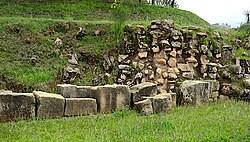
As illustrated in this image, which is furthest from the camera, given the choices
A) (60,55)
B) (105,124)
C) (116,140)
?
(60,55)

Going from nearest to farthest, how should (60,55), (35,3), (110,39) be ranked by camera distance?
(60,55)
(110,39)
(35,3)

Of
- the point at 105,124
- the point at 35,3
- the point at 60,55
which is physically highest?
the point at 35,3

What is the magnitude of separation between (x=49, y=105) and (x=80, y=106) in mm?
1002

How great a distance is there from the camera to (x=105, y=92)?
14.5 metres

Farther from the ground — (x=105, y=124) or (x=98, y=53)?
(x=98, y=53)

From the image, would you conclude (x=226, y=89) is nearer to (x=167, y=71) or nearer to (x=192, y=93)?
(x=167, y=71)

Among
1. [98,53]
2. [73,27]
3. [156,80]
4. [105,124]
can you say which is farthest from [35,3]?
[105,124]

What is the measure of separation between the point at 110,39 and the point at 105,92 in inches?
228

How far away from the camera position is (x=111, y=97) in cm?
1456

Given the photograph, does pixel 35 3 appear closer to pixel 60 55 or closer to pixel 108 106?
pixel 60 55

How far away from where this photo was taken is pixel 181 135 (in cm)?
1081

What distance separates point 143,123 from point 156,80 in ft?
21.0

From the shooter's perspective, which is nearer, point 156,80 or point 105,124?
point 105,124

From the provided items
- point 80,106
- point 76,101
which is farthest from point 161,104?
point 76,101
